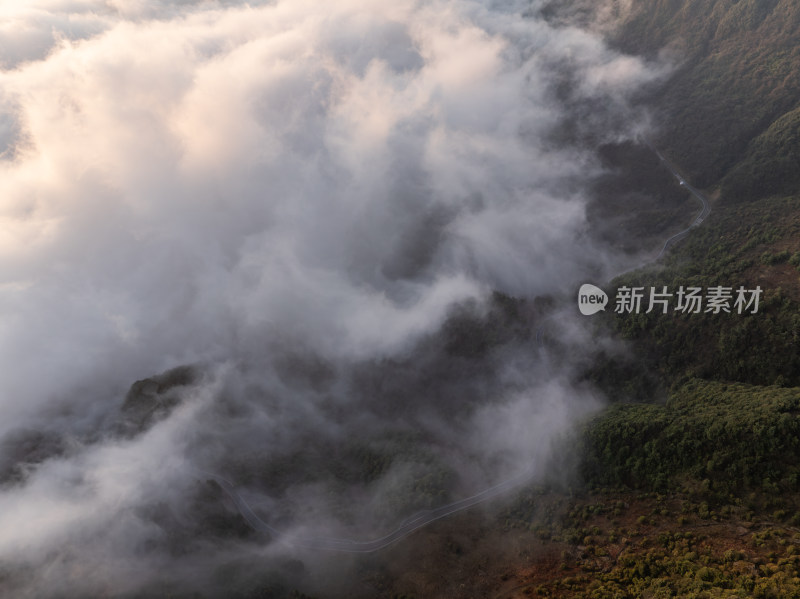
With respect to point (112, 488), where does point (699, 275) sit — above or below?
above

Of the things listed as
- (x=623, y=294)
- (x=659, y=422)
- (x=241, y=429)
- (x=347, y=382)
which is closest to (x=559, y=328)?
(x=623, y=294)

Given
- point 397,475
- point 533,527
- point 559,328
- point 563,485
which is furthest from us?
point 559,328

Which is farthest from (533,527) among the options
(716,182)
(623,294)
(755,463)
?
(716,182)

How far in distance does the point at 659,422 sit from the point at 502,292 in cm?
8628

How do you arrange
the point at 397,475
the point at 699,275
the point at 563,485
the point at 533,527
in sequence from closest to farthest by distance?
the point at 533,527
the point at 563,485
the point at 397,475
the point at 699,275

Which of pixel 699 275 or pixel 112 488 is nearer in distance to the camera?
pixel 112 488

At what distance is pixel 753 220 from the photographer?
14988cm

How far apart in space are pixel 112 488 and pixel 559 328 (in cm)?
13251

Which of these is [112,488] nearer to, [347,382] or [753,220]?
[347,382]

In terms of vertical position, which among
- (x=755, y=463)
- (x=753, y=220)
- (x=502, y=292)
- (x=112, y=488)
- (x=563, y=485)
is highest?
(x=502, y=292)

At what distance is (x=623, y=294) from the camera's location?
15288 cm

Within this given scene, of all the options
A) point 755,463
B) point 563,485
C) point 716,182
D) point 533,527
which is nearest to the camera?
point 755,463

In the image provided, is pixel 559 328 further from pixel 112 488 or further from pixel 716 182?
pixel 112 488

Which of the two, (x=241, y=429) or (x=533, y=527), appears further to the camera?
(x=241, y=429)
